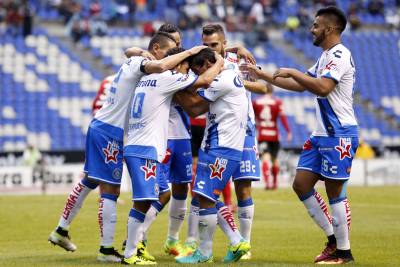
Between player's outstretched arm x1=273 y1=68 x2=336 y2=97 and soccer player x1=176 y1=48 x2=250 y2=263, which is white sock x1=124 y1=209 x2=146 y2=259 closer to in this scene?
soccer player x1=176 y1=48 x2=250 y2=263

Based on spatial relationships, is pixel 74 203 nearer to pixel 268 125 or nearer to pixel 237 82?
pixel 237 82

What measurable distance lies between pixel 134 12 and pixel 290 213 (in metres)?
24.5

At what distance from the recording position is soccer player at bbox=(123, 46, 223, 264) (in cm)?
1070

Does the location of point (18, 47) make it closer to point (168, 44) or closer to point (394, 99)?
point (394, 99)

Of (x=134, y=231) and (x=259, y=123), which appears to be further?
(x=259, y=123)

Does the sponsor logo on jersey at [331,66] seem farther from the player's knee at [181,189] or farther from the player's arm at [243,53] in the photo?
the player's knee at [181,189]

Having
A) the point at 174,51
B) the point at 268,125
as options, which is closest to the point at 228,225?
the point at 174,51

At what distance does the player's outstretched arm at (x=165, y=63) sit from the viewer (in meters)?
10.6

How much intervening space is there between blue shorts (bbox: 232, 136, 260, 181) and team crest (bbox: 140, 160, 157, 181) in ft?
4.83

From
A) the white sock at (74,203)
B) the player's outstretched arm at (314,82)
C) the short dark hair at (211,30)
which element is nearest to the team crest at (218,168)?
the player's outstretched arm at (314,82)

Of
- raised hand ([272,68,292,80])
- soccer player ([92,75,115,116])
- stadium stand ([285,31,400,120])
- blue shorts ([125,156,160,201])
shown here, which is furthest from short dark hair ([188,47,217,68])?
stadium stand ([285,31,400,120])

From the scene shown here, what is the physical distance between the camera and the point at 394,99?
1695 inches

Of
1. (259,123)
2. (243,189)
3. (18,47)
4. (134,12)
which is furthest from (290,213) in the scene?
(134,12)

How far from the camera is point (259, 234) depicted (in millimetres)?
15141
